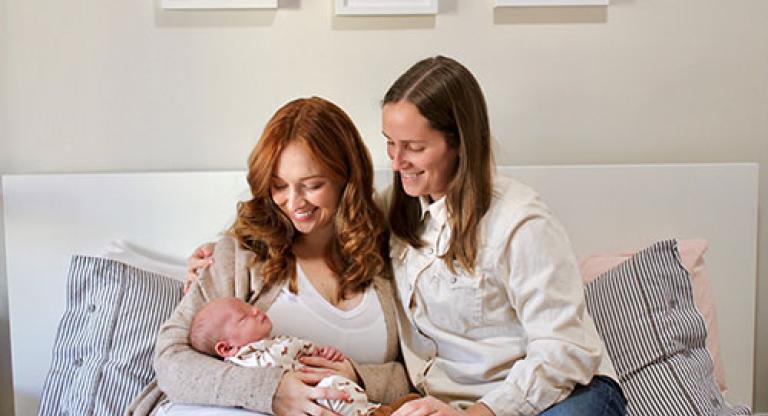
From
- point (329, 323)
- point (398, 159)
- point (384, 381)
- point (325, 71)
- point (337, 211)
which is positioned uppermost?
point (325, 71)

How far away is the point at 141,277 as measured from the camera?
85.0 inches

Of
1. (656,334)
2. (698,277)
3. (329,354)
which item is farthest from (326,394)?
(698,277)

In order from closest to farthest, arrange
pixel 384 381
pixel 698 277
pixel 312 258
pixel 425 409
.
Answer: pixel 425 409
pixel 384 381
pixel 312 258
pixel 698 277

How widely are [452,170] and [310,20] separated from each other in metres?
0.76

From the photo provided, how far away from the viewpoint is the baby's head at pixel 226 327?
71.4 inches

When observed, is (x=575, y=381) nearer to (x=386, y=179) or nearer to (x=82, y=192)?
(x=386, y=179)

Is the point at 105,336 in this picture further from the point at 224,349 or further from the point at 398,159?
the point at 398,159

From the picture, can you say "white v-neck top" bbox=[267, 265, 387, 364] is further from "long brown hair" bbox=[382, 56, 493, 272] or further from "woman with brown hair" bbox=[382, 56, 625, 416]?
"long brown hair" bbox=[382, 56, 493, 272]

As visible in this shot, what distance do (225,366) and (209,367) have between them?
0.03 metres

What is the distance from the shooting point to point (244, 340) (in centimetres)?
182

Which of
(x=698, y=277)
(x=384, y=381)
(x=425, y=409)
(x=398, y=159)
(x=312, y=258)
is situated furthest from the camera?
(x=698, y=277)

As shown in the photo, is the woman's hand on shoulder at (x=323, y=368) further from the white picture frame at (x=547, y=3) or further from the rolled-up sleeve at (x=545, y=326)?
the white picture frame at (x=547, y=3)

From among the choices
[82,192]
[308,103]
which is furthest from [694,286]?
[82,192]

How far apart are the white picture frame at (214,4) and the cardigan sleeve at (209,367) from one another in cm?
70
